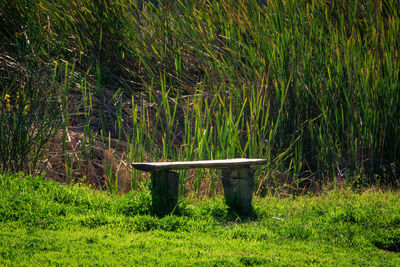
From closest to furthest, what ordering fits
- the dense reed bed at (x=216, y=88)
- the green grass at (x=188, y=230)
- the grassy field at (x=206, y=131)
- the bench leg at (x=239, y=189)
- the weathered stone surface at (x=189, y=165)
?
the green grass at (x=188, y=230)
the grassy field at (x=206, y=131)
the weathered stone surface at (x=189, y=165)
the bench leg at (x=239, y=189)
the dense reed bed at (x=216, y=88)

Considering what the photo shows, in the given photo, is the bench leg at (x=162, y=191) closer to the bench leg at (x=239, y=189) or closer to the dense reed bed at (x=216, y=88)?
the bench leg at (x=239, y=189)

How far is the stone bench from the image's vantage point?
16.4 feet

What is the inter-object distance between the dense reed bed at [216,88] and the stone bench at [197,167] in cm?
84

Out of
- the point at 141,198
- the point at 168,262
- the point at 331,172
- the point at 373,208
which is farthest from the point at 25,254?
the point at 331,172

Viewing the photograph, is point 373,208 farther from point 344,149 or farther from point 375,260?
point 344,149

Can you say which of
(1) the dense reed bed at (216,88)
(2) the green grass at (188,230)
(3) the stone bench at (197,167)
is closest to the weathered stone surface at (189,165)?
(3) the stone bench at (197,167)

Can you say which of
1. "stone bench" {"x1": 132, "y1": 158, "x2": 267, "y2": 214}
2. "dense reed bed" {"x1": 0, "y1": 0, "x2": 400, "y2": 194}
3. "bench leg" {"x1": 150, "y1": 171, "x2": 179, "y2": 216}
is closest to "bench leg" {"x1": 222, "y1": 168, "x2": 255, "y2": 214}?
"stone bench" {"x1": 132, "y1": 158, "x2": 267, "y2": 214}

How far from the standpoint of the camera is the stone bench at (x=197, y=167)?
5.01 metres

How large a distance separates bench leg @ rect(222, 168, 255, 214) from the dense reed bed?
0.80 metres

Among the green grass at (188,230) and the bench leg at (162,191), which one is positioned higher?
the bench leg at (162,191)

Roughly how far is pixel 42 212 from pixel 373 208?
10.7 feet

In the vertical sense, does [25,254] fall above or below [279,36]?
below

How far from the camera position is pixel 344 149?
7332mm

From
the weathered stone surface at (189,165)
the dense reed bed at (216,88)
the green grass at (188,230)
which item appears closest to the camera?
the green grass at (188,230)
